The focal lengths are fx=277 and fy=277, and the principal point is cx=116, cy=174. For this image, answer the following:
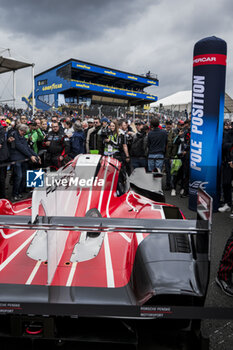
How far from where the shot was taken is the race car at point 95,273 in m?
1.38

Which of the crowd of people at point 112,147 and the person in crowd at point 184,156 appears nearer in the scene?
the crowd of people at point 112,147

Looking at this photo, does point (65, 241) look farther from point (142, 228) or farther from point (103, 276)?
point (142, 228)

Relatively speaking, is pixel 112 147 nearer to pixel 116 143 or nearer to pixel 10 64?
pixel 116 143

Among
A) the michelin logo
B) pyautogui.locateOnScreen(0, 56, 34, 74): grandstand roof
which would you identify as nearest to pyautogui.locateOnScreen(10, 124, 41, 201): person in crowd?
the michelin logo

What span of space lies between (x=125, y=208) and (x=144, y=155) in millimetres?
3861

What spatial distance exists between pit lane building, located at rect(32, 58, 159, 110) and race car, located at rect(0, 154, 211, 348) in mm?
30307

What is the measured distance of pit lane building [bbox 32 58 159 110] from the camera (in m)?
33.3

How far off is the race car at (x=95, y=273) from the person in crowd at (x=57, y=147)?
4.01 metres

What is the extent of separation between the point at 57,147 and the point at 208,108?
11.0 ft

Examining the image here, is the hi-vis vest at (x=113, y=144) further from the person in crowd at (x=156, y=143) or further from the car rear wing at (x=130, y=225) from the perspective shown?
the car rear wing at (x=130, y=225)

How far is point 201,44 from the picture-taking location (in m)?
4.70

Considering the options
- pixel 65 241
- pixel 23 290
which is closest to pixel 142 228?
pixel 23 290

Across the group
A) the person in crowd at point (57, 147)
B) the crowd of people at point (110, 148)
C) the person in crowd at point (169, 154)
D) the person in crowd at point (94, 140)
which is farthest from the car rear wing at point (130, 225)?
the person in crowd at point (94, 140)

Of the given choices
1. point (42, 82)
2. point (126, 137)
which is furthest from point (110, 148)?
point (42, 82)
